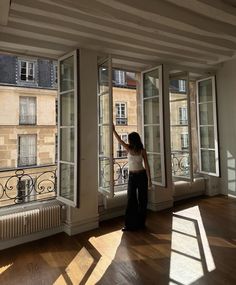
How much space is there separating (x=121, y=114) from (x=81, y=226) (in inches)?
87.5

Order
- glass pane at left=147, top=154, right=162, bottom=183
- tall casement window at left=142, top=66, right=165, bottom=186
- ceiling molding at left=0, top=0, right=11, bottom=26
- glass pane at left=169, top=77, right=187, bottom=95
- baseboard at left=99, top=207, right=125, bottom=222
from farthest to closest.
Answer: glass pane at left=169, top=77, right=187, bottom=95 < glass pane at left=147, top=154, right=162, bottom=183 < tall casement window at left=142, top=66, right=165, bottom=186 < baseboard at left=99, top=207, right=125, bottom=222 < ceiling molding at left=0, top=0, right=11, bottom=26

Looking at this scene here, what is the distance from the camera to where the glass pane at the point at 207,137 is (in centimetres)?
522

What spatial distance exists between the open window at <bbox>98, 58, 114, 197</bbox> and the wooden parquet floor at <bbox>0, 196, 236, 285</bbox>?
0.73 metres

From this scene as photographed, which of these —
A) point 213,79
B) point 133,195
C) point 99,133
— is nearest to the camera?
point 133,195

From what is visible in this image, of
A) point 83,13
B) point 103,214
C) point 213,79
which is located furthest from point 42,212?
point 213,79

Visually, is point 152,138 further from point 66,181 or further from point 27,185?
point 27,185

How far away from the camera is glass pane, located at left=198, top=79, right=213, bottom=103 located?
5.26 meters

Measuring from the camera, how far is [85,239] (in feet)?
10.5

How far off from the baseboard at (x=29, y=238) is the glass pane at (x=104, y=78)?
7.34 feet

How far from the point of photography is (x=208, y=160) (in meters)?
5.30

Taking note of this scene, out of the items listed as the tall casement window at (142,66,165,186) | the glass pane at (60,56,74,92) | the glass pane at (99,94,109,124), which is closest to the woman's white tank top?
the glass pane at (99,94,109,124)

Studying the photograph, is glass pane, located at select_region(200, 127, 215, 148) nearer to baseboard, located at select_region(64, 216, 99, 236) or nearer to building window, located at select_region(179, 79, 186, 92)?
building window, located at select_region(179, 79, 186, 92)

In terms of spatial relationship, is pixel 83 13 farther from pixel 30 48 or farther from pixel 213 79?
pixel 213 79

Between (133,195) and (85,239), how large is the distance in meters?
0.93
